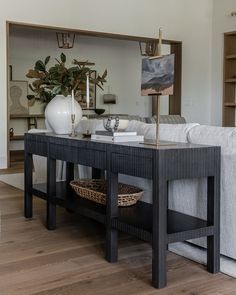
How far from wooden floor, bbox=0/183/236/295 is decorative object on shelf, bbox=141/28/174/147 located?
759 millimetres

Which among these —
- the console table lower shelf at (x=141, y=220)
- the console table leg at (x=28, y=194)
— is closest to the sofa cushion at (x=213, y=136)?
the console table lower shelf at (x=141, y=220)

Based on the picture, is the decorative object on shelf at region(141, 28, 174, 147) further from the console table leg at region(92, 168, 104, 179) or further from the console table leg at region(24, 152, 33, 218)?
the console table leg at region(24, 152, 33, 218)

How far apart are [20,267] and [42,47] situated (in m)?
7.34

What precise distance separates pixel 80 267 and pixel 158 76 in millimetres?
1203

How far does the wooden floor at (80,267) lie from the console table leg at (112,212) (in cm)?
7

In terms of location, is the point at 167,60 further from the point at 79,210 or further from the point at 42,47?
the point at 42,47

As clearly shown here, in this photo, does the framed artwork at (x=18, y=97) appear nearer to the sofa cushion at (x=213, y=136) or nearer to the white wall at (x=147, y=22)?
the white wall at (x=147, y=22)

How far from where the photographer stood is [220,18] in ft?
28.9

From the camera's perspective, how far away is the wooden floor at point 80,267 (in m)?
2.25

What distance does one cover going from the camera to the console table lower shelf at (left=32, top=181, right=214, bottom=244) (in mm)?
2342

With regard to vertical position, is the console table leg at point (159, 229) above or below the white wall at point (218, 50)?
below

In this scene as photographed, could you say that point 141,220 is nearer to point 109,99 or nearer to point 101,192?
point 101,192

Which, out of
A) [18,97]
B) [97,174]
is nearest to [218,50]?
[18,97]

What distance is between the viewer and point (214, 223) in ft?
8.02
